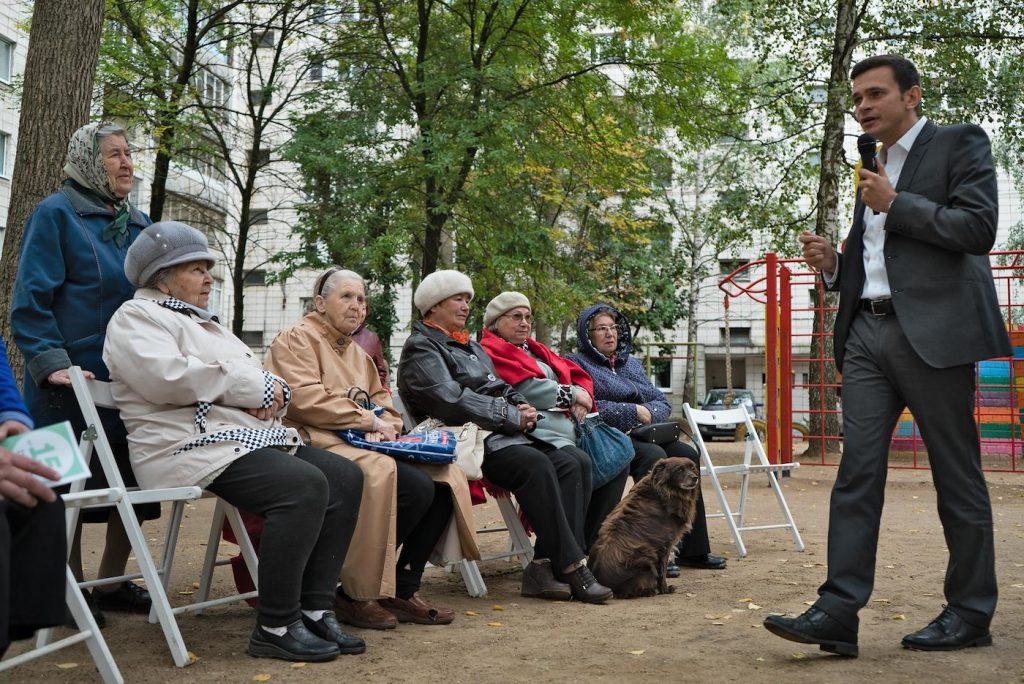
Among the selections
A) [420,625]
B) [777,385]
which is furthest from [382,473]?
[777,385]

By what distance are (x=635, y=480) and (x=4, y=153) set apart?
24501mm

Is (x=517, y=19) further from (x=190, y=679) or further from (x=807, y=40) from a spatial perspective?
(x=190, y=679)

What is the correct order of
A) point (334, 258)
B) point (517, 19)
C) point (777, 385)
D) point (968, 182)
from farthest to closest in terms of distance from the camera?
point (334, 258) < point (517, 19) < point (777, 385) < point (968, 182)

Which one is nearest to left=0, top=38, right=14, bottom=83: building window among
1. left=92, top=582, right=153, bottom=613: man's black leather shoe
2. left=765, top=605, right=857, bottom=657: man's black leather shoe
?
left=92, top=582, right=153, bottom=613: man's black leather shoe

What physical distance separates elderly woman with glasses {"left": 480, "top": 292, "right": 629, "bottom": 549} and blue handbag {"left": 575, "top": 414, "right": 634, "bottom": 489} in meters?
0.07

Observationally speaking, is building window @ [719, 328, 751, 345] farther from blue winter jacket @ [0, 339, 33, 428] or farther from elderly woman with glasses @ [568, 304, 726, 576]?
blue winter jacket @ [0, 339, 33, 428]

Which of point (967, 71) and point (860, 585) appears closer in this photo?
point (860, 585)

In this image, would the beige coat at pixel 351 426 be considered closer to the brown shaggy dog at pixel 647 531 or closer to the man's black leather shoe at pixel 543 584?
the man's black leather shoe at pixel 543 584

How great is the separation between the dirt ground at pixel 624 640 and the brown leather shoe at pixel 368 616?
0.06 m

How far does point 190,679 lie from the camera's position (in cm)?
342

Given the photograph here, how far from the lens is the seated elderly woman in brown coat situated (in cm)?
431

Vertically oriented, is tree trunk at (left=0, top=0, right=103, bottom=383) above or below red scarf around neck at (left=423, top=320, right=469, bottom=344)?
above

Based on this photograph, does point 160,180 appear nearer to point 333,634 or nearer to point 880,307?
point 333,634

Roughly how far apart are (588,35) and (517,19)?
112 centimetres
